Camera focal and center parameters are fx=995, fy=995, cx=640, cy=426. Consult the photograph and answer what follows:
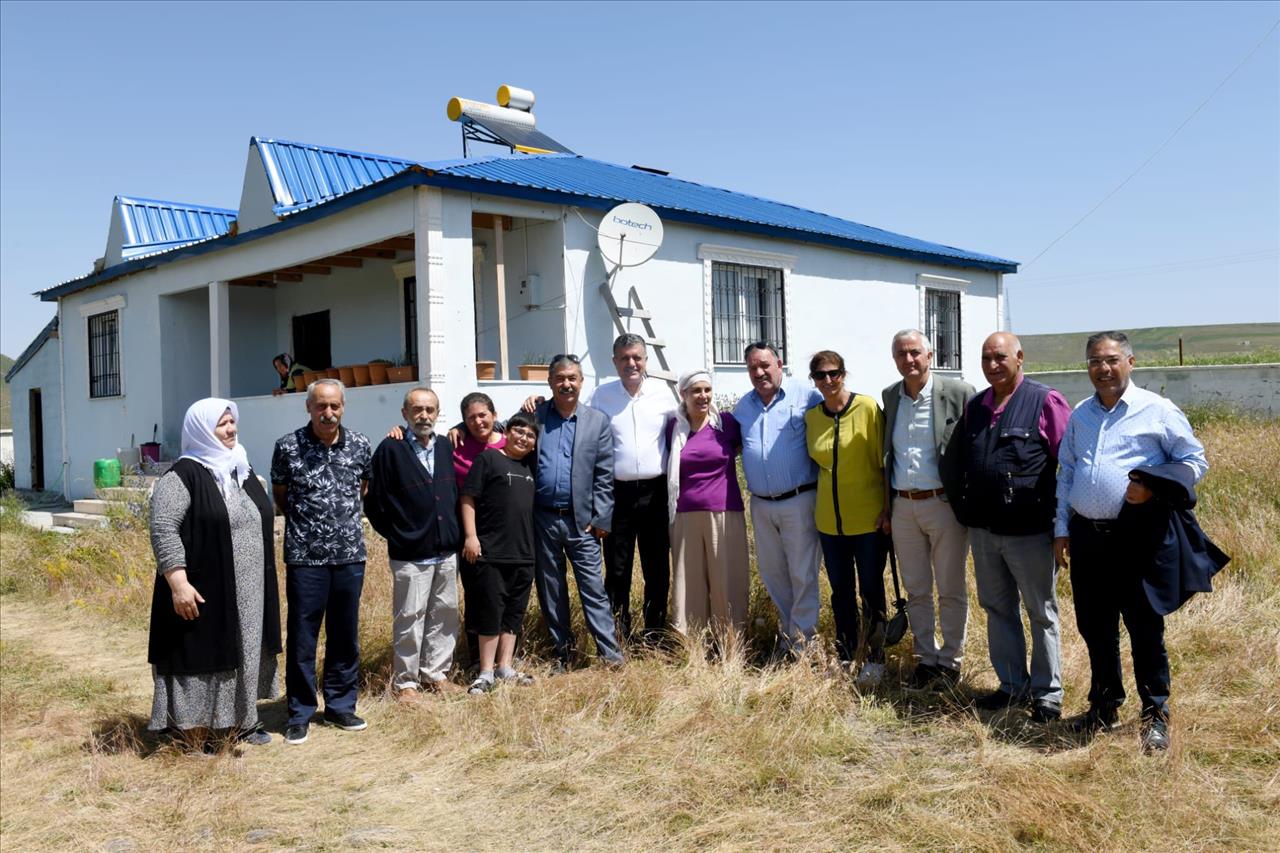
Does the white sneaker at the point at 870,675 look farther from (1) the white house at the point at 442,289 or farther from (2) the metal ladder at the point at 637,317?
(2) the metal ladder at the point at 637,317

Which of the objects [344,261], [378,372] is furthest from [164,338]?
[378,372]

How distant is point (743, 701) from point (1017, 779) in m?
1.33

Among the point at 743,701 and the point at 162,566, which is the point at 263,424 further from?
the point at 743,701

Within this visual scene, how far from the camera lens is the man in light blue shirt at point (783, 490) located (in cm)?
507

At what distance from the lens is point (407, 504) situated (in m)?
4.98

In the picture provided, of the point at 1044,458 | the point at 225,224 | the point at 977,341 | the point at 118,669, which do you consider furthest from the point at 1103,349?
the point at 225,224

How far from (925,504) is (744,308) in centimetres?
880

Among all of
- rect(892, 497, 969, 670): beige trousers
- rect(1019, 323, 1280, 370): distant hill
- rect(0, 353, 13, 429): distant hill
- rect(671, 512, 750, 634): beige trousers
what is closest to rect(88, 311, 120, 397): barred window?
rect(671, 512, 750, 634): beige trousers

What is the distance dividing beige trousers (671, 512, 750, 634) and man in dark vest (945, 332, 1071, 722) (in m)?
1.29

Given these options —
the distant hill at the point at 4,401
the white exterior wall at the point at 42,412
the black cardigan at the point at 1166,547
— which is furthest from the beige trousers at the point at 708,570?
the distant hill at the point at 4,401

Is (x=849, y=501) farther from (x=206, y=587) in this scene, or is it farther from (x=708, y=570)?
(x=206, y=587)

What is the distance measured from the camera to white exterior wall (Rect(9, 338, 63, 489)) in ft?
56.6

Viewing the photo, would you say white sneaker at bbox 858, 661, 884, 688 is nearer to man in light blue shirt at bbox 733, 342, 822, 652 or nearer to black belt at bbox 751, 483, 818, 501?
man in light blue shirt at bbox 733, 342, 822, 652

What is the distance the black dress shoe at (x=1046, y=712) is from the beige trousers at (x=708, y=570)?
159 centimetres
